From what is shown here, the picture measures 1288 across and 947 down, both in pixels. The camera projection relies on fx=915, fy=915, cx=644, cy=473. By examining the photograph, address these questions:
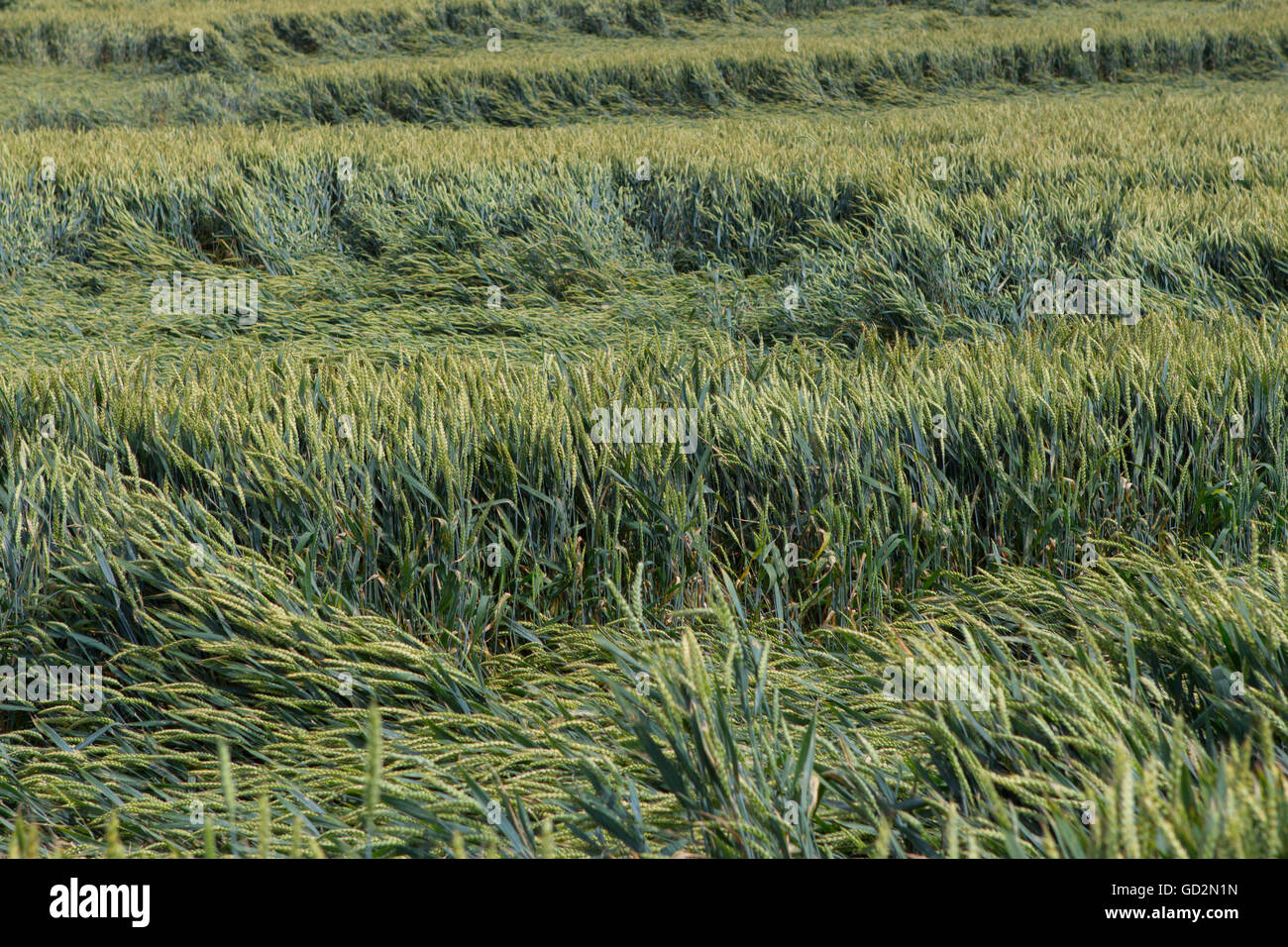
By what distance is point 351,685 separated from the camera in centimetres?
170

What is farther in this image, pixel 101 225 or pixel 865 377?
pixel 101 225

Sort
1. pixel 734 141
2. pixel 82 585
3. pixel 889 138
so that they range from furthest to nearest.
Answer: pixel 889 138, pixel 734 141, pixel 82 585

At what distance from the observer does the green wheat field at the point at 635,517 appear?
1252 millimetres

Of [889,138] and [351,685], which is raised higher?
[889,138]

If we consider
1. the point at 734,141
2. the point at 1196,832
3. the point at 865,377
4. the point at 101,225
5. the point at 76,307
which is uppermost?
the point at 734,141

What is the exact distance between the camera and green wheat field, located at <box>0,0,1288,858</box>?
1.25m

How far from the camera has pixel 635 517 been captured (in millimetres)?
2227

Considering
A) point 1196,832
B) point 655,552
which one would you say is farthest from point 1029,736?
point 655,552

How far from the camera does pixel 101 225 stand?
501 centimetres
